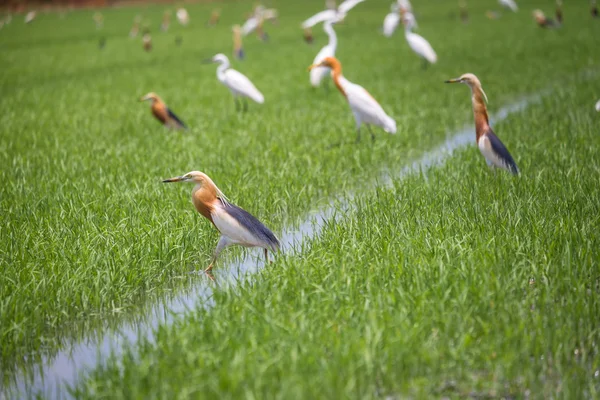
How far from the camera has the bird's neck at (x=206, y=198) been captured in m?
4.68

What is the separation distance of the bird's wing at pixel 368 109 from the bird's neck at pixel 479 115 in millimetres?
1705

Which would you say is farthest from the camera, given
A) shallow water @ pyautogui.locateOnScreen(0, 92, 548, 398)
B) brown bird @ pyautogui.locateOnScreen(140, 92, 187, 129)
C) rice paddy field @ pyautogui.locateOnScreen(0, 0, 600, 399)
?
brown bird @ pyautogui.locateOnScreen(140, 92, 187, 129)

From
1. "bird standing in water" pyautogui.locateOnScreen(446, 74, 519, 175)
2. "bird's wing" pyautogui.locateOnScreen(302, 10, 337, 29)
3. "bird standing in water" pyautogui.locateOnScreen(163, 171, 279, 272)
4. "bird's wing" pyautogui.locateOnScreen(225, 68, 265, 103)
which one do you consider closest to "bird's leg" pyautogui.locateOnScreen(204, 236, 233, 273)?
→ "bird standing in water" pyautogui.locateOnScreen(163, 171, 279, 272)

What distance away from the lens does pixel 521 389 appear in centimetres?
309

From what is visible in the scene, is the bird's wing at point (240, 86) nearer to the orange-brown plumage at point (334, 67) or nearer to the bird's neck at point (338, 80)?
the orange-brown plumage at point (334, 67)

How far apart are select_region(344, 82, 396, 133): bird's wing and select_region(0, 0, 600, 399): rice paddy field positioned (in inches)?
14.5

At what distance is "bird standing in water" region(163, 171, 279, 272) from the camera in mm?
4551

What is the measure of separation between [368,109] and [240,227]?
13.2 ft

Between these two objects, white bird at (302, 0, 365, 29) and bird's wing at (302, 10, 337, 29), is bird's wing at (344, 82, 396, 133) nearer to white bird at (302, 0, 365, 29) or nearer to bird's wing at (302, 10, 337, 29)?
white bird at (302, 0, 365, 29)

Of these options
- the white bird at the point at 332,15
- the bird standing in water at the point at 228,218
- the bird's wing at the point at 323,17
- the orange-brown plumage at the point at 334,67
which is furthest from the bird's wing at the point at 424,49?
the bird standing in water at the point at 228,218

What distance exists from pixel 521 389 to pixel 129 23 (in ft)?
135

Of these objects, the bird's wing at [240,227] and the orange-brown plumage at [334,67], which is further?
the orange-brown plumage at [334,67]

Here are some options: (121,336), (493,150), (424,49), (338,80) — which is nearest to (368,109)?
(338,80)

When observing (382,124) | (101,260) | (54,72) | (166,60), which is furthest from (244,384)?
(166,60)
